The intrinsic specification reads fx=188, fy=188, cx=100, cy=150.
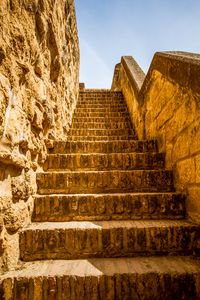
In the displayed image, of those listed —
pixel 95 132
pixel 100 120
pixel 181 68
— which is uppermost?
pixel 100 120

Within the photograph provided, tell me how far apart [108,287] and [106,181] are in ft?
3.07

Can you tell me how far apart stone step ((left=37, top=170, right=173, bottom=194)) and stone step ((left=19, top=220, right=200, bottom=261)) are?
0.51 m

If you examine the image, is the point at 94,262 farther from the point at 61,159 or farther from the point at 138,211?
the point at 61,159

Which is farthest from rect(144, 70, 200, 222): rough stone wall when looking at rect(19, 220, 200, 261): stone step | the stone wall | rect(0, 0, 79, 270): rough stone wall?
rect(0, 0, 79, 270): rough stone wall

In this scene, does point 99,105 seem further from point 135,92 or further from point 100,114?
point 135,92

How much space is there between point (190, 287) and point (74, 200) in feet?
3.25

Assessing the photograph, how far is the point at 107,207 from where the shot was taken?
1.64m

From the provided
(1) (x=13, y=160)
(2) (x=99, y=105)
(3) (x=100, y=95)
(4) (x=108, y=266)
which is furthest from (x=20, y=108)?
(3) (x=100, y=95)

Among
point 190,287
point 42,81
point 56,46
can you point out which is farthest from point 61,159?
point 190,287

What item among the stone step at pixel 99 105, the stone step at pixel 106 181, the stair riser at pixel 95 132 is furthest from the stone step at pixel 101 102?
the stone step at pixel 106 181

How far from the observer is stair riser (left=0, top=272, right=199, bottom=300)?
3.58 ft

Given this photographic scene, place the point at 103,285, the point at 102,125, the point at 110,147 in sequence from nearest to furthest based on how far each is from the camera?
the point at 103,285 → the point at 110,147 → the point at 102,125

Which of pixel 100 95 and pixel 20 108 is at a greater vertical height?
pixel 100 95

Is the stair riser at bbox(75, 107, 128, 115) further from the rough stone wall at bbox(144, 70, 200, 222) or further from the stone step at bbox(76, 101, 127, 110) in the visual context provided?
the rough stone wall at bbox(144, 70, 200, 222)
